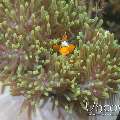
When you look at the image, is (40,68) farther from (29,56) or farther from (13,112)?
(13,112)

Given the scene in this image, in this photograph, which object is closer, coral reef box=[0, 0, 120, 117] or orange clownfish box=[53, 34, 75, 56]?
coral reef box=[0, 0, 120, 117]

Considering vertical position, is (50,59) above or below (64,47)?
below

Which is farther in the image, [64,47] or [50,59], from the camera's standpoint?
[64,47]

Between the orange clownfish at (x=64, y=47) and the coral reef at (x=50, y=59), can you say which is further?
the orange clownfish at (x=64, y=47)
